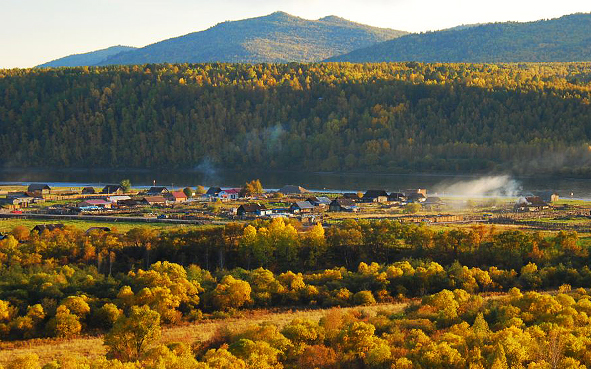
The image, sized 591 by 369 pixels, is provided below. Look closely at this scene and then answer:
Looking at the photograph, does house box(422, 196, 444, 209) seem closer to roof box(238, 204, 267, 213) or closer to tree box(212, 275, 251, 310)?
roof box(238, 204, 267, 213)

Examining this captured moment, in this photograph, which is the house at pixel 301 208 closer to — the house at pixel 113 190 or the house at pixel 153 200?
the house at pixel 153 200

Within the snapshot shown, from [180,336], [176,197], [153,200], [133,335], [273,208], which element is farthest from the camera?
[176,197]

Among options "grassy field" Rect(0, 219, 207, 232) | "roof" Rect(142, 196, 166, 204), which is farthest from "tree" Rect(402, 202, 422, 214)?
"roof" Rect(142, 196, 166, 204)

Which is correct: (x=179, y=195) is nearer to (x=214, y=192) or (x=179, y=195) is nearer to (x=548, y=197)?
(x=214, y=192)

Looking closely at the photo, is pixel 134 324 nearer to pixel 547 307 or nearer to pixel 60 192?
pixel 547 307

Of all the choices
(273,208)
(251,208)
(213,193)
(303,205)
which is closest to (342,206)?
(303,205)

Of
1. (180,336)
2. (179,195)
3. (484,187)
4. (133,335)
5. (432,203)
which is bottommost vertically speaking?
(484,187)
